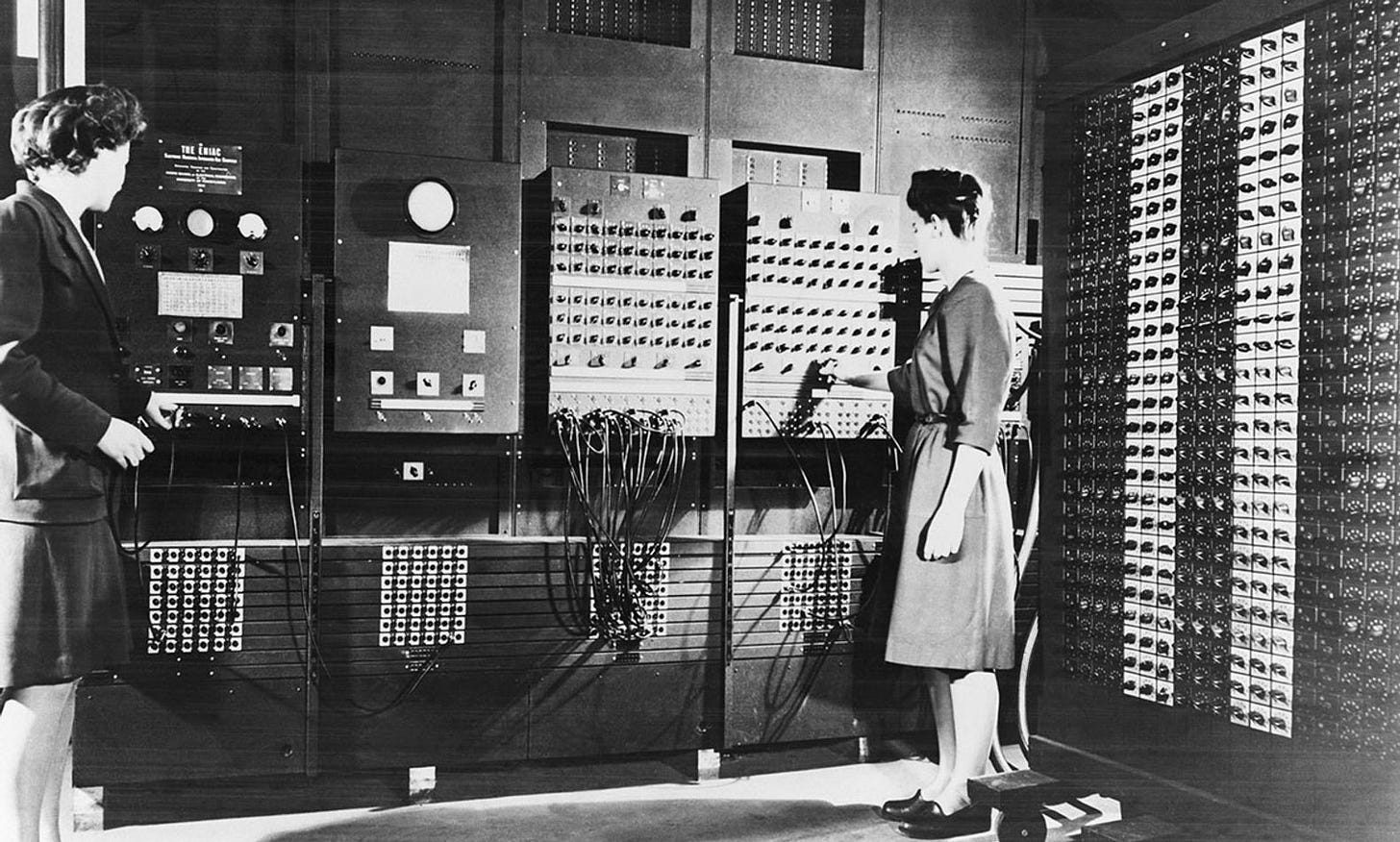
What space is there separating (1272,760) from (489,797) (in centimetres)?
232

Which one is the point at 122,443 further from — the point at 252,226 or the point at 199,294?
the point at 252,226

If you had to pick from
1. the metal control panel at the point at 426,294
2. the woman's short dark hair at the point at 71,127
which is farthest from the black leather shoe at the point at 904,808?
the woman's short dark hair at the point at 71,127

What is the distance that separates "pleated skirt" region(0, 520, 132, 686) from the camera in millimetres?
2275

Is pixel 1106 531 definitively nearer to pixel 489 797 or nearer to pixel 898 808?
pixel 898 808

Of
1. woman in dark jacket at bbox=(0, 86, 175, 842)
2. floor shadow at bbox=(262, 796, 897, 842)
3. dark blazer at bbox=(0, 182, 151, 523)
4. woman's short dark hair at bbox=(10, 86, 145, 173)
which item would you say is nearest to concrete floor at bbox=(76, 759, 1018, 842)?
floor shadow at bbox=(262, 796, 897, 842)

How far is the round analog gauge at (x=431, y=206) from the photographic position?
3.24 metres

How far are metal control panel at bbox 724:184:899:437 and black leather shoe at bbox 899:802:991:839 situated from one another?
4.22ft

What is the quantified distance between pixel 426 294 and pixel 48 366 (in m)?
1.12

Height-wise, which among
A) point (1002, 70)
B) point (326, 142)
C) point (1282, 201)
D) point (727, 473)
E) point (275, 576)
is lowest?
point (275, 576)

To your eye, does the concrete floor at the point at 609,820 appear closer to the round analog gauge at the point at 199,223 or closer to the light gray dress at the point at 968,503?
the light gray dress at the point at 968,503

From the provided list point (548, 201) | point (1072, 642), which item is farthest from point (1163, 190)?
point (548, 201)

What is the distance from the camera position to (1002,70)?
422 cm

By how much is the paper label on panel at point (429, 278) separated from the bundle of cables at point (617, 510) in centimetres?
49

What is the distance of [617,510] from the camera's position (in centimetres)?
348
